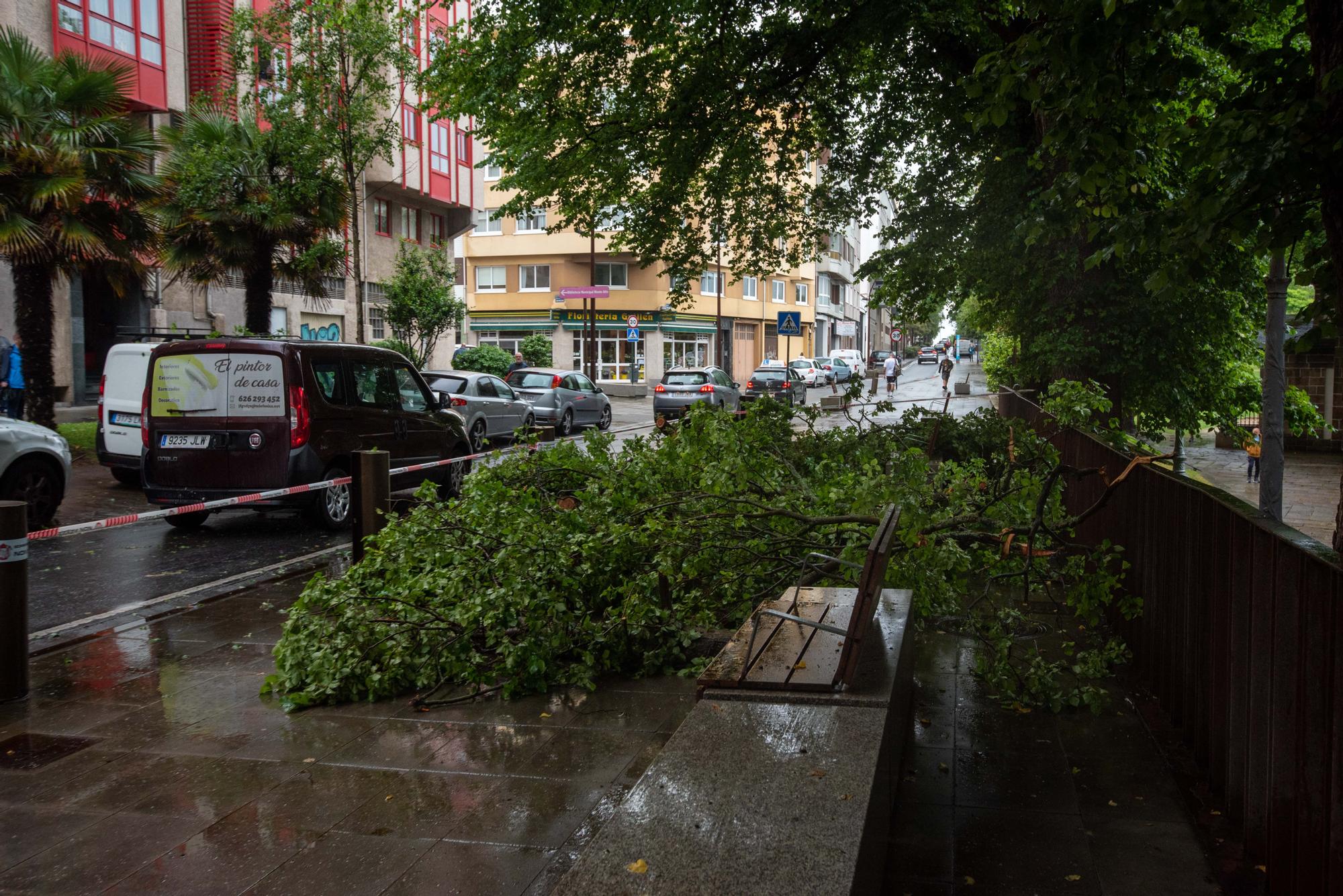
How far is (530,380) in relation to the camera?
89.5ft

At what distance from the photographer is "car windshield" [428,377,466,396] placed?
2156cm

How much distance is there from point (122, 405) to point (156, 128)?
1015 cm

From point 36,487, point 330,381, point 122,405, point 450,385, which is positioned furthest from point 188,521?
point 450,385

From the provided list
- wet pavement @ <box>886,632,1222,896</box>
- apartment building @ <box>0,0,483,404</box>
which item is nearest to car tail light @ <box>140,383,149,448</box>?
apartment building @ <box>0,0,483,404</box>

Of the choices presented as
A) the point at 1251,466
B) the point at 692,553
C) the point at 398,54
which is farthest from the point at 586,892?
the point at 398,54

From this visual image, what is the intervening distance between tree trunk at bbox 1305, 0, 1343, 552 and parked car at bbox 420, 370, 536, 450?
669 inches

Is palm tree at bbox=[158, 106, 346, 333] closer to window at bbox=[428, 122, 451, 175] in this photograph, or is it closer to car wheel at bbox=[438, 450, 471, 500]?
car wheel at bbox=[438, 450, 471, 500]

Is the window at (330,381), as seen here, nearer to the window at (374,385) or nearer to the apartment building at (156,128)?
the window at (374,385)

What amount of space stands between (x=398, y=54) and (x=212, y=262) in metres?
6.36

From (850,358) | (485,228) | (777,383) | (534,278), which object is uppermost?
(485,228)

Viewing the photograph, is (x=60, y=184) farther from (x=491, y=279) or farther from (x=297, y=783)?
(x=491, y=279)

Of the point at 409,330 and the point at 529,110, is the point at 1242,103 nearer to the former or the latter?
the point at 529,110

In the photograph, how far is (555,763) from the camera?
459 cm

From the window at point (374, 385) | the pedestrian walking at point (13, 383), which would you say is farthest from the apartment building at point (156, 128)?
the window at point (374, 385)
